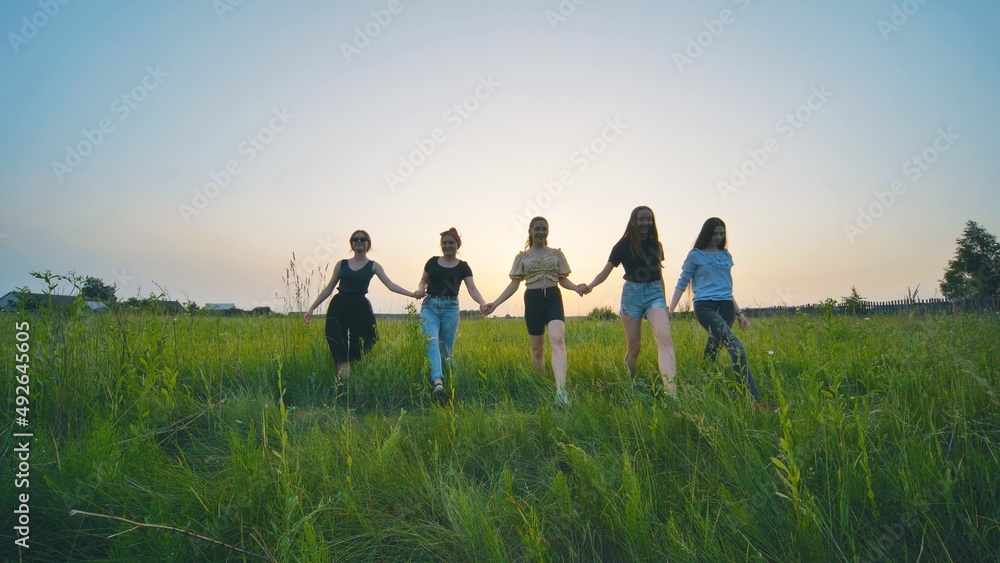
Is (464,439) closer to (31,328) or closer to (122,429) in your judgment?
(122,429)

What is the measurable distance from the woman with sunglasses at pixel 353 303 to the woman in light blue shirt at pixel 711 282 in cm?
331

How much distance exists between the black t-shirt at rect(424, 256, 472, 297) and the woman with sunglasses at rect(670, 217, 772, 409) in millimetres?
2695

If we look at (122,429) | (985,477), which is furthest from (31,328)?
(985,477)

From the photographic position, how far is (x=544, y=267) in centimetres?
588

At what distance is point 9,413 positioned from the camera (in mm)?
3826

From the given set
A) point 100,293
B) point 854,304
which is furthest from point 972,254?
point 100,293

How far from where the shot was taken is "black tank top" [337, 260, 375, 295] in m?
6.40

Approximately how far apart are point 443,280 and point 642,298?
2.51 metres

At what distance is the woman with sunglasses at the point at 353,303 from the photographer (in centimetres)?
623

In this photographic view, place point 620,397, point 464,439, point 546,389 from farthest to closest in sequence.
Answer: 1. point 546,389
2. point 620,397
3. point 464,439

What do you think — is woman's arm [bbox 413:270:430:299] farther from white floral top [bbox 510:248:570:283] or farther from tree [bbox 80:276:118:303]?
tree [bbox 80:276:118:303]

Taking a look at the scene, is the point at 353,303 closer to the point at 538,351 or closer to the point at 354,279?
the point at 354,279

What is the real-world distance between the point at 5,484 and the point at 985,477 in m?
5.13

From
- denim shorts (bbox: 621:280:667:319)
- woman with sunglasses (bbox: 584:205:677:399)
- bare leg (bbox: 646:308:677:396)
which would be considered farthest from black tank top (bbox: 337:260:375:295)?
bare leg (bbox: 646:308:677:396)
